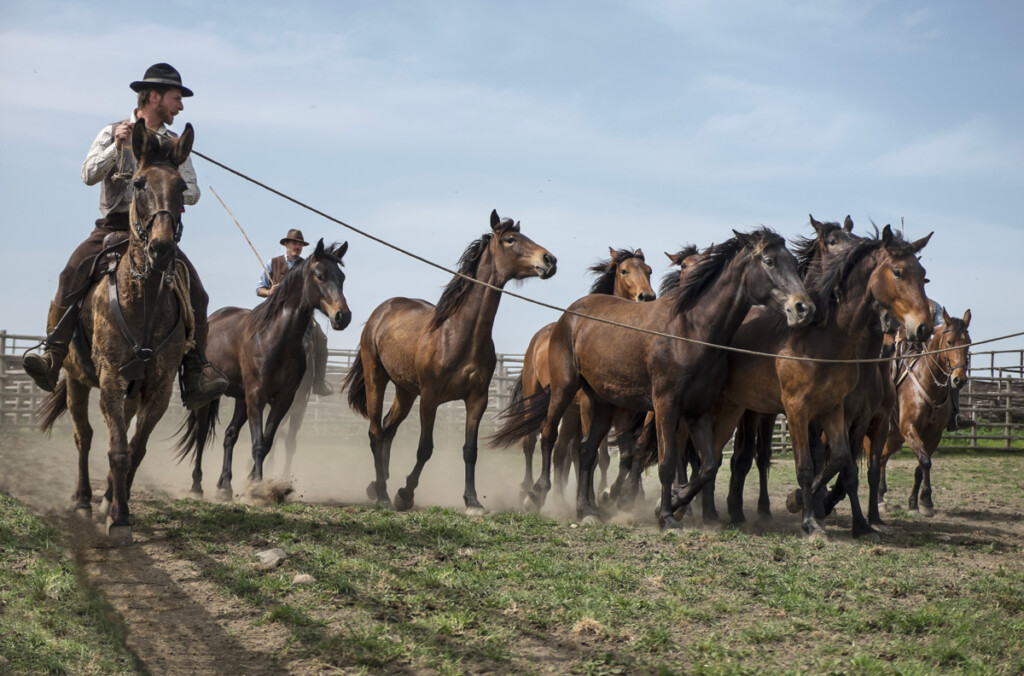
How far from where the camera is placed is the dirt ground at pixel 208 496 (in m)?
4.65

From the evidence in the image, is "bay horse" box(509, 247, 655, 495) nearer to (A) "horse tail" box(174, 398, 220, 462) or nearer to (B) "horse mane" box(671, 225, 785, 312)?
(B) "horse mane" box(671, 225, 785, 312)

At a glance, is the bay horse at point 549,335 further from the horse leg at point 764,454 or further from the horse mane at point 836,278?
the horse mane at point 836,278

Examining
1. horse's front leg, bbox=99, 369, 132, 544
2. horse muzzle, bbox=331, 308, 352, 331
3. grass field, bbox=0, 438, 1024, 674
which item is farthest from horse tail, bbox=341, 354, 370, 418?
horse's front leg, bbox=99, 369, 132, 544

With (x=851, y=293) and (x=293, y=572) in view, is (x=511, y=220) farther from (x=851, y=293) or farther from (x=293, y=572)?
(x=293, y=572)

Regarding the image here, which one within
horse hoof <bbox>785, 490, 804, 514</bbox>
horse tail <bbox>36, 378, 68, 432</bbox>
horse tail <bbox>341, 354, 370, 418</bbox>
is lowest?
horse hoof <bbox>785, 490, 804, 514</bbox>

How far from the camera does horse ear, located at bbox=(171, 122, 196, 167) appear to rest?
6578 millimetres

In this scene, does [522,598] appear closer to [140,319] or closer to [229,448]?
[140,319]

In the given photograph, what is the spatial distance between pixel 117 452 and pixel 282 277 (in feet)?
22.3

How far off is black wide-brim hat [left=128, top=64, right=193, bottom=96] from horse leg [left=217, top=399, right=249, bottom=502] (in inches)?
171

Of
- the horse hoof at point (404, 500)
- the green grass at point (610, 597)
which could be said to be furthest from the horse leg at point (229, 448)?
the green grass at point (610, 597)

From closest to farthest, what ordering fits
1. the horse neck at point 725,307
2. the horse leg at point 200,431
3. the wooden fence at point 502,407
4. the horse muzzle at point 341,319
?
the horse neck at point 725,307, the horse muzzle at point 341,319, the horse leg at point 200,431, the wooden fence at point 502,407

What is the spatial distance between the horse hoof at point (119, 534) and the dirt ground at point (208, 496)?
73 mm

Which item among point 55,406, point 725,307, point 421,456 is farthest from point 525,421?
point 55,406

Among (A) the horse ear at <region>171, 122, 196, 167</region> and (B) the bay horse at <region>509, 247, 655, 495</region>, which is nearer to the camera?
(A) the horse ear at <region>171, 122, 196, 167</region>
